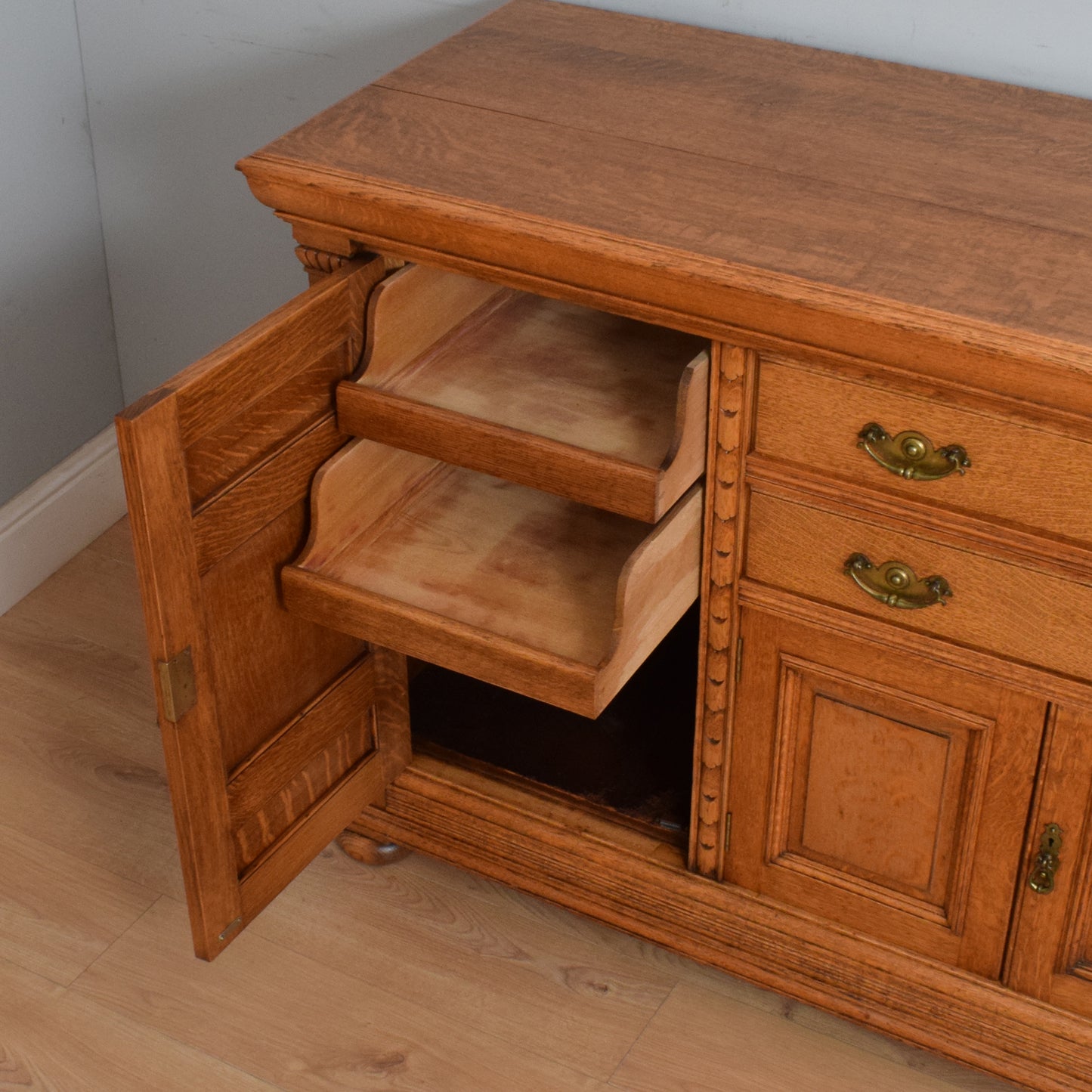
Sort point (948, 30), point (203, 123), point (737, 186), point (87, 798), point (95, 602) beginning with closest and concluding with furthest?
point (737, 186)
point (948, 30)
point (87, 798)
point (203, 123)
point (95, 602)

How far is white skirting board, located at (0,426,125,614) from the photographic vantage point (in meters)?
2.19

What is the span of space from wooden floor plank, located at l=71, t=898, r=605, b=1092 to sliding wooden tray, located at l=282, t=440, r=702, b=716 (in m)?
0.47

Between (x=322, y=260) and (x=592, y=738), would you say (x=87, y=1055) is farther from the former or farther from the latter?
(x=322, y=260)

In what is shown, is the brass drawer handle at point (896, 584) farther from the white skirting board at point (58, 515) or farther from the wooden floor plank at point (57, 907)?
the white skirting board at point (58, 515)

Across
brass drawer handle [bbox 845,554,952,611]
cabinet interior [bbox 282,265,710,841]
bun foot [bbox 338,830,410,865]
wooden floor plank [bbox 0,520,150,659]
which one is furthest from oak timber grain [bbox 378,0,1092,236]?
wooden floor plank [bbox 0,520,150,659]

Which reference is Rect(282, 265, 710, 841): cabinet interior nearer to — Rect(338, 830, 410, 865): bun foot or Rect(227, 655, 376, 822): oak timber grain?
Rect(227, 655, 376, 822): oak timber grain

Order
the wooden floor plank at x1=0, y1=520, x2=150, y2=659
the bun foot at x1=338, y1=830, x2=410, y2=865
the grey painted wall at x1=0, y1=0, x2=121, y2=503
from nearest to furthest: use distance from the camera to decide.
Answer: the bun foot at x1=338, y1=830, x2=410, y2=865 → the grey painted wall at x1=0, y1=0, x2=121, y2=503 → the wooden floor plank at x1=0, y1=520, x2=150, y2=659

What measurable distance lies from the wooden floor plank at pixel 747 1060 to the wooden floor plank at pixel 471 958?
1.0 inches

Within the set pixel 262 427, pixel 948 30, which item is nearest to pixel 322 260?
pixel 262 427

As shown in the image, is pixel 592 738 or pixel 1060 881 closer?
pixel 1060 881

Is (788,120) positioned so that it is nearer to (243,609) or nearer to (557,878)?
(243,609)

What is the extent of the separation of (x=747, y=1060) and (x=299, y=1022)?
0.47 m

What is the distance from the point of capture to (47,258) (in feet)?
6.98

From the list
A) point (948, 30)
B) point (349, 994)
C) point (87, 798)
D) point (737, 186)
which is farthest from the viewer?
point (87, 798)
